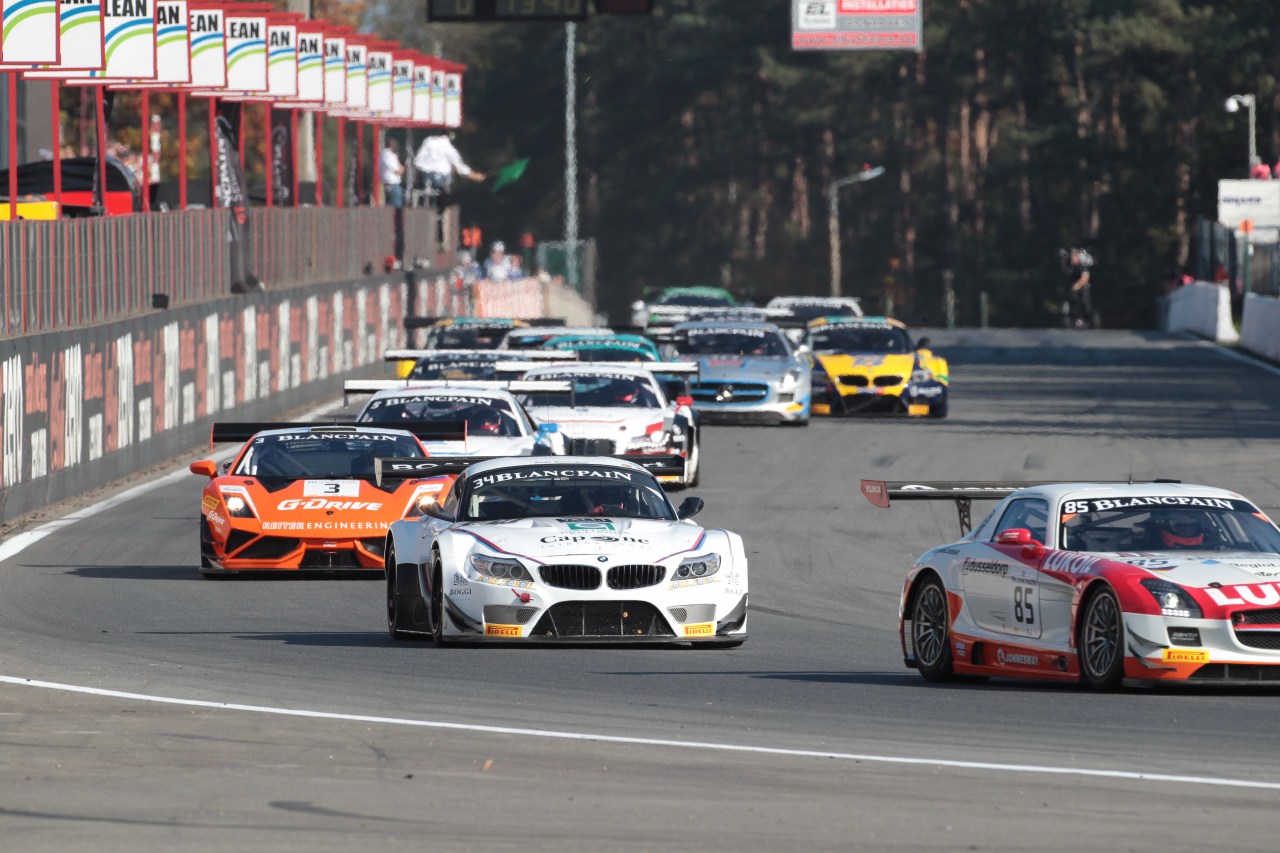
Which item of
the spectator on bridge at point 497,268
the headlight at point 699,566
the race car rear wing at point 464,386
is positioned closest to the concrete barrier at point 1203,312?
the spectator on bridge at point 497,268

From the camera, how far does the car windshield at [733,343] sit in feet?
117

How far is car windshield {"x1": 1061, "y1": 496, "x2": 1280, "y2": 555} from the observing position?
12.9 metres

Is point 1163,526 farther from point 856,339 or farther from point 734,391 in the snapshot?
point 856,339

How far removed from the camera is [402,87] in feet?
176

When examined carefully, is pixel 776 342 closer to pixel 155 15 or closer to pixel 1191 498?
pixel 155 15

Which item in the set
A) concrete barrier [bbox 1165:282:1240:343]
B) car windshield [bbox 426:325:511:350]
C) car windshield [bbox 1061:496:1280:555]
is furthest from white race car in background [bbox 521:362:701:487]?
concrete barrier [bbox 1165:282:1240:343]

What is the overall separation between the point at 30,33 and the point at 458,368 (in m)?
6.36

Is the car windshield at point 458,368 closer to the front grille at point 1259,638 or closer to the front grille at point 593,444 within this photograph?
the front grille at point 593,444

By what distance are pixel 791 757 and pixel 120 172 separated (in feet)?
91.6

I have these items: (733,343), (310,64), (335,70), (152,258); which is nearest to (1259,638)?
(152,258)

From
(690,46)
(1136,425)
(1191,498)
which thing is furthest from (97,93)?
(690,46)

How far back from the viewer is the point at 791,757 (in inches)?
405

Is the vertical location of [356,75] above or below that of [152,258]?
above

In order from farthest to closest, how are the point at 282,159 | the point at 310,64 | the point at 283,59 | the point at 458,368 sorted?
the point at 282,159 → the point at 310,64 → the point at 283,59 → the point at 458,368
